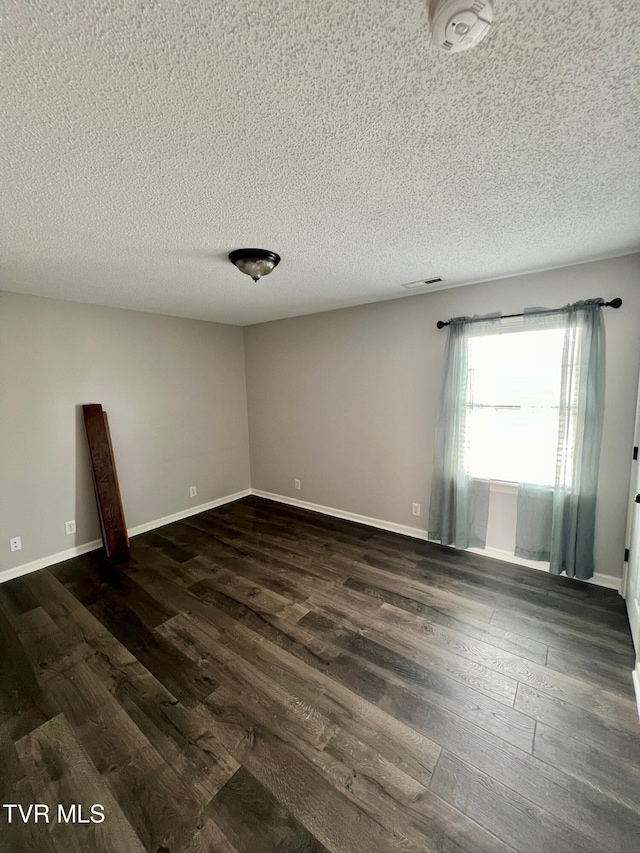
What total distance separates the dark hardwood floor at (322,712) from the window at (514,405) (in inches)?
34.6

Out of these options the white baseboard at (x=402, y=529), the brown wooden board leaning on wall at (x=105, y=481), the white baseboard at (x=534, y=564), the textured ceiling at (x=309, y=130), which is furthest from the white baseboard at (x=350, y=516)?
the textured ceiling at (x=309, y=130)

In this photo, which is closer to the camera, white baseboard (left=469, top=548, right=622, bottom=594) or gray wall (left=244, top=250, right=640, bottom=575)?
gray wall (left=244, top=250, right=640, bottom=575)

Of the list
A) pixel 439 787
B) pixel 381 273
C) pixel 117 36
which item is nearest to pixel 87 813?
pixel 439 787

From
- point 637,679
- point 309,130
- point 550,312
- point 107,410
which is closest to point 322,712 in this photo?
point 637,679

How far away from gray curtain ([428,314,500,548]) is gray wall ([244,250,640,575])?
133mm

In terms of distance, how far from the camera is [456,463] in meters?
2.93

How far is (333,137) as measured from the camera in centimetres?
110

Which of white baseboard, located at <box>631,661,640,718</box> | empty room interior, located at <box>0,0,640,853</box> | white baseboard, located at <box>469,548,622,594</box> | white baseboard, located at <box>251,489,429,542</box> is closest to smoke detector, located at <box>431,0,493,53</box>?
empty room interior, located at <box>0,0,640,853</box>

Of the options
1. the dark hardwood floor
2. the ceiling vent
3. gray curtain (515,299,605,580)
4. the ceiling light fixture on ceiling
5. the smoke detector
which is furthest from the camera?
the ceiling vent

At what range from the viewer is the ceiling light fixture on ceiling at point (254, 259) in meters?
2.01

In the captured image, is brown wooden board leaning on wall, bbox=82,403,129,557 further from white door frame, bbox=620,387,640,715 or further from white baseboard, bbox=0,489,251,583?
white door frame, bbox=620,387,640,715

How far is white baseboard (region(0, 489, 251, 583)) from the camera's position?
2793 mm

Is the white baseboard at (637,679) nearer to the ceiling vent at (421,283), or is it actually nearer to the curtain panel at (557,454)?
the curtain panel at (557,454)

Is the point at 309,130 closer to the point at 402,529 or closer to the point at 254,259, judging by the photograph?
the point at 254,259
